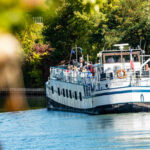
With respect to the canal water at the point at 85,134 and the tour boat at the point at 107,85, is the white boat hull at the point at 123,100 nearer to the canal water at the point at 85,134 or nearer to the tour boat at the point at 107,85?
the tour boat at the point at 107,85

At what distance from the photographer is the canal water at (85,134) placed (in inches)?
742

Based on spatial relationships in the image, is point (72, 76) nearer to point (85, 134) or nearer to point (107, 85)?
point (107, 85)

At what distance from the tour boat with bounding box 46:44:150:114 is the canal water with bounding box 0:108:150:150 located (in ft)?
2.86

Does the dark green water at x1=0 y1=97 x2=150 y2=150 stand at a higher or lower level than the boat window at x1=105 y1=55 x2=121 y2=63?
lower

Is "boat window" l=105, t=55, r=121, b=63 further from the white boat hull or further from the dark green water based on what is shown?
the dark green water

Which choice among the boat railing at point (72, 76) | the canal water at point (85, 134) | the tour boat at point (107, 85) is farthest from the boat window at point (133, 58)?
the canal water at point (85, 134)

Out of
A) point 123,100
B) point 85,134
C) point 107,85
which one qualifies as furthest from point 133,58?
point 85,134

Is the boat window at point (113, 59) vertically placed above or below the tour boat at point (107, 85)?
above

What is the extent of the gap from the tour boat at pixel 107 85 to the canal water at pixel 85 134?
872 mm

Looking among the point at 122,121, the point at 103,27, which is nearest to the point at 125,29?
the point at 103,27

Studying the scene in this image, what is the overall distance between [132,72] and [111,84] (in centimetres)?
151

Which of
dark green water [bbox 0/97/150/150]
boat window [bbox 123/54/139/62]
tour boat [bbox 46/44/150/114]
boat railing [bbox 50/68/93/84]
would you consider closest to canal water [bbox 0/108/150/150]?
dark green water [bbox 0/97/150/150]

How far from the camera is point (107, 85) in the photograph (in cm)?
2962

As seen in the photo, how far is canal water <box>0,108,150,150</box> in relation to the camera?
61.8 feet
